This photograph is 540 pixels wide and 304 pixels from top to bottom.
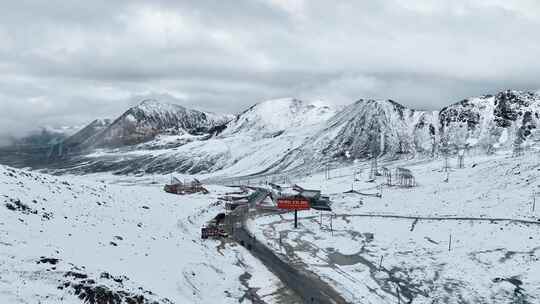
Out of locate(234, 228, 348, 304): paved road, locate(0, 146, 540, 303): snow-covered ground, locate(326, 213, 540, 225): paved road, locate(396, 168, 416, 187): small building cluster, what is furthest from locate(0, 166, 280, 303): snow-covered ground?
locate(396, 168, 416, 187): small building cluster

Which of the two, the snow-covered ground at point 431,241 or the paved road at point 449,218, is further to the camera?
the paved road at point 449,218

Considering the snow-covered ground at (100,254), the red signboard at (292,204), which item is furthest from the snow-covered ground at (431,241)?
the snow-covered ground at (100,254)

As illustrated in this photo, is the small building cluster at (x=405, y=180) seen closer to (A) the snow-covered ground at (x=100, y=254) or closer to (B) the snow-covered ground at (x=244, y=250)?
(B) the snow-covered ground at (x=244, y=250)

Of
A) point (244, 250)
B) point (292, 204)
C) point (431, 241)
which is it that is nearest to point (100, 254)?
point (244, 250)

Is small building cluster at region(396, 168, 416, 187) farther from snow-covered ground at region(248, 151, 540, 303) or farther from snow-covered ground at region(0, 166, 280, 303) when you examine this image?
snow-covered ground at region(0, 166, 280, 303)

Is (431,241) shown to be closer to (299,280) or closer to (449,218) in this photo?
(449,218)

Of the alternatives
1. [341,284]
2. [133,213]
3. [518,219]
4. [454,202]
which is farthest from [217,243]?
[454,202]

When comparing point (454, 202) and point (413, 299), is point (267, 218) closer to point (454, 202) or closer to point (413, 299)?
point (454, 202)
